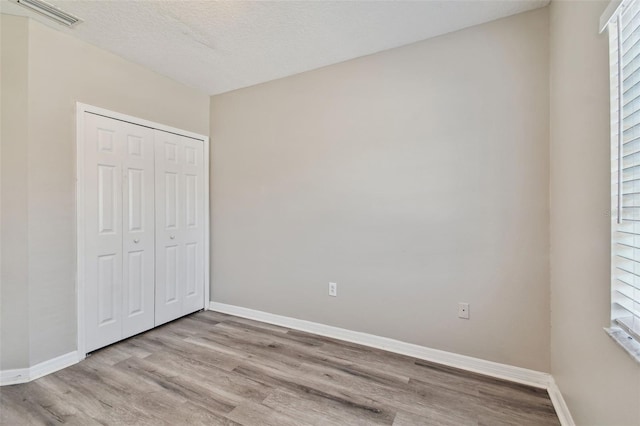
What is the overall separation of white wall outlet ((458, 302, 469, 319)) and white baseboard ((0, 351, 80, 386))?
3.00m

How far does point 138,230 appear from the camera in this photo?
260 centimetres

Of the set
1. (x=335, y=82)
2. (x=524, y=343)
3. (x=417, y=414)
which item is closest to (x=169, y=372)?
A: (x=417, y=414)

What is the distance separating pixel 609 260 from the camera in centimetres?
112

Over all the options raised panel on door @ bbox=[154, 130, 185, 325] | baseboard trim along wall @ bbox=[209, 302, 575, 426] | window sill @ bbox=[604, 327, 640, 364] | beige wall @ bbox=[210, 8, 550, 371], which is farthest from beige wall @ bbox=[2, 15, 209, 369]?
window sill @ bbox=[604, 327, 640, 364]

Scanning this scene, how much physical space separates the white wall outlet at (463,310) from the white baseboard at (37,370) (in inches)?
118

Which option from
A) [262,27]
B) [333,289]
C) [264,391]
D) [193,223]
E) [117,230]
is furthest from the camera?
[193,223]

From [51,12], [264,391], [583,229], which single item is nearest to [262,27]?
[51,12]

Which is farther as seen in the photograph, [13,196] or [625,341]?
[13,196]

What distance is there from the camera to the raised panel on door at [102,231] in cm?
225

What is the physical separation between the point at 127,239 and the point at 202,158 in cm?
121

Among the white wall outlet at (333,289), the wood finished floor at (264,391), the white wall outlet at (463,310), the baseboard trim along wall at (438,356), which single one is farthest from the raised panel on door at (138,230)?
the white wall outlet at (463,310)

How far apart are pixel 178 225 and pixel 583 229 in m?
3.27

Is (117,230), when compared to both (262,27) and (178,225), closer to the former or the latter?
(178,225)

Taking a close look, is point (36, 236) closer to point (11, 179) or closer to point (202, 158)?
point (11, 179)
